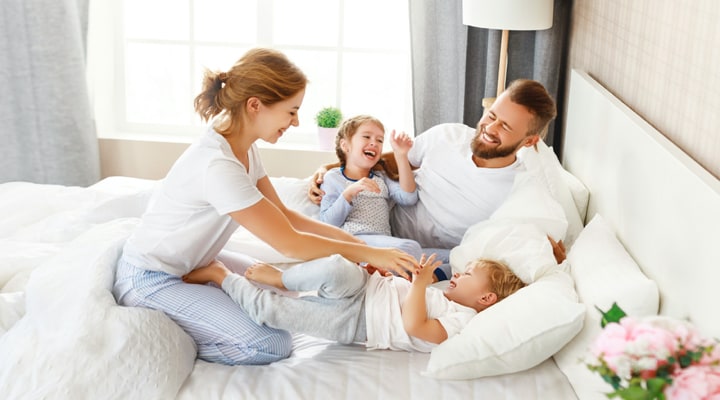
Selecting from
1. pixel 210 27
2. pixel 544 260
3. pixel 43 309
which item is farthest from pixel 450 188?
→ pixel 210 27

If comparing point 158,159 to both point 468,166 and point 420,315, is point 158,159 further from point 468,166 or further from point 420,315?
point 420,315

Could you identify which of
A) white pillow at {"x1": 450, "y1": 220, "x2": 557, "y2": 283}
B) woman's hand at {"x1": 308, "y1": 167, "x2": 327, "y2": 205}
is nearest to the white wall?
woman's hand at {"x1": 308, "y1": 167, "x2": 327, "y2": 205}

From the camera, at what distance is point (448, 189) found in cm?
273

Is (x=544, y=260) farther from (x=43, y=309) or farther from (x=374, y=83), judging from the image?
(x=374, y=83)

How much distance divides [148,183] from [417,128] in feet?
4.08

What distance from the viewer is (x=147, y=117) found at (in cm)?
439

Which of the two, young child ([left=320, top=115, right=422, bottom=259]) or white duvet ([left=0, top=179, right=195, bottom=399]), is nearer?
white duvet ([left=0, top=179, right=195, bottom=399])

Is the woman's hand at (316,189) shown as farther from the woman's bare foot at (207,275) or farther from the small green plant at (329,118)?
the small green plant at (329,118)

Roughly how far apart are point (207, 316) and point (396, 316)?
0.46m

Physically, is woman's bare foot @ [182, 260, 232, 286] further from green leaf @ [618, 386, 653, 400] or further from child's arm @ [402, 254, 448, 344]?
green leaf @ [618, 386, 653, 400]

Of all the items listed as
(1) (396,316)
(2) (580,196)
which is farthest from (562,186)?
(1) (396,316)

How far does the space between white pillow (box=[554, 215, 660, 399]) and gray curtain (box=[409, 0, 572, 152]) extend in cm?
156

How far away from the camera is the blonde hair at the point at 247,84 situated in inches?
81.9

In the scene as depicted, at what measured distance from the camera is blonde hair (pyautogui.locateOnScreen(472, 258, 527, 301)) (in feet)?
7.09
